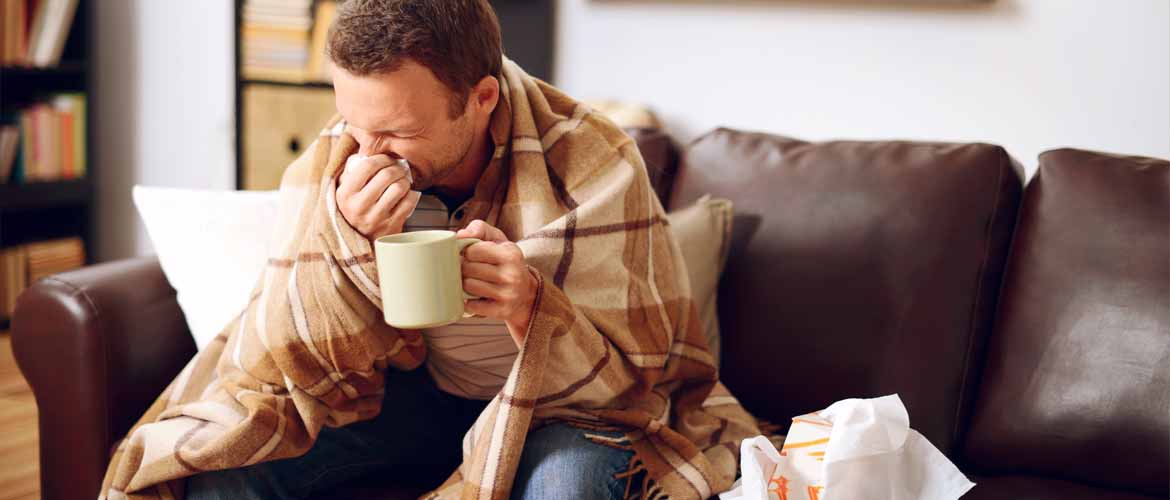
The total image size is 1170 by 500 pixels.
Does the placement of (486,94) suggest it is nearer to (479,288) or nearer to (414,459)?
(479,288)

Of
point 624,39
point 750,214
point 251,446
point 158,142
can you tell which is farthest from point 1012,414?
point 158,142

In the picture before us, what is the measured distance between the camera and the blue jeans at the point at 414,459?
1.33m

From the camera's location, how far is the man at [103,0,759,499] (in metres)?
1.33

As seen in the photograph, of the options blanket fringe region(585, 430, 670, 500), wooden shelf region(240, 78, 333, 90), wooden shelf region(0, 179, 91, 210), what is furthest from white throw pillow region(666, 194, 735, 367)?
wooden shelf region(0, 179, 91, 210)

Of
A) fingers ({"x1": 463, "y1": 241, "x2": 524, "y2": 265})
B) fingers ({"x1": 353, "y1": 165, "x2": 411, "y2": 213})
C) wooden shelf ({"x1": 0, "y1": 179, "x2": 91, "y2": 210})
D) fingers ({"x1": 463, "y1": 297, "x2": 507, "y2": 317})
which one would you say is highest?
fingers ({"x1": 353, "y1": 165, "x2": 411, "y2": 213})

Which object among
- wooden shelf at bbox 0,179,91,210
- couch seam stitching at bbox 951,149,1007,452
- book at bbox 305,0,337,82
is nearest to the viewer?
couch seam stitching at bbox 951,149,1007,452

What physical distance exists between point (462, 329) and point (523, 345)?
167 millimetres

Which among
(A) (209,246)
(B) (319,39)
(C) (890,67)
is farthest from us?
(B) (319,39)

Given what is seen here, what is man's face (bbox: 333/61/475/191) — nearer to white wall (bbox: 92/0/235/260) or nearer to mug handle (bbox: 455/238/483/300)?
mug handle (bbox: 455/238/483/300)

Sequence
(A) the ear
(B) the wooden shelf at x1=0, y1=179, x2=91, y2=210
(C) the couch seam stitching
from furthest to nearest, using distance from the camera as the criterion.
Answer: (B) the wooden shelf at x1=0, y1=179, x2=91, y2=210 → (C) the couch seam stitching → (A) the ear

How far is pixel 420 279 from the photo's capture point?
108 cm

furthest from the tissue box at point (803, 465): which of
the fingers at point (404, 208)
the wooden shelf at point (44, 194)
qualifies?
the wooden shelf at point (44, 194)

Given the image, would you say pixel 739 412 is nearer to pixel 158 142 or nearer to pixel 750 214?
pixel 750 214

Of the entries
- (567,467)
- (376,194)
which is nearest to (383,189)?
(376,194)
